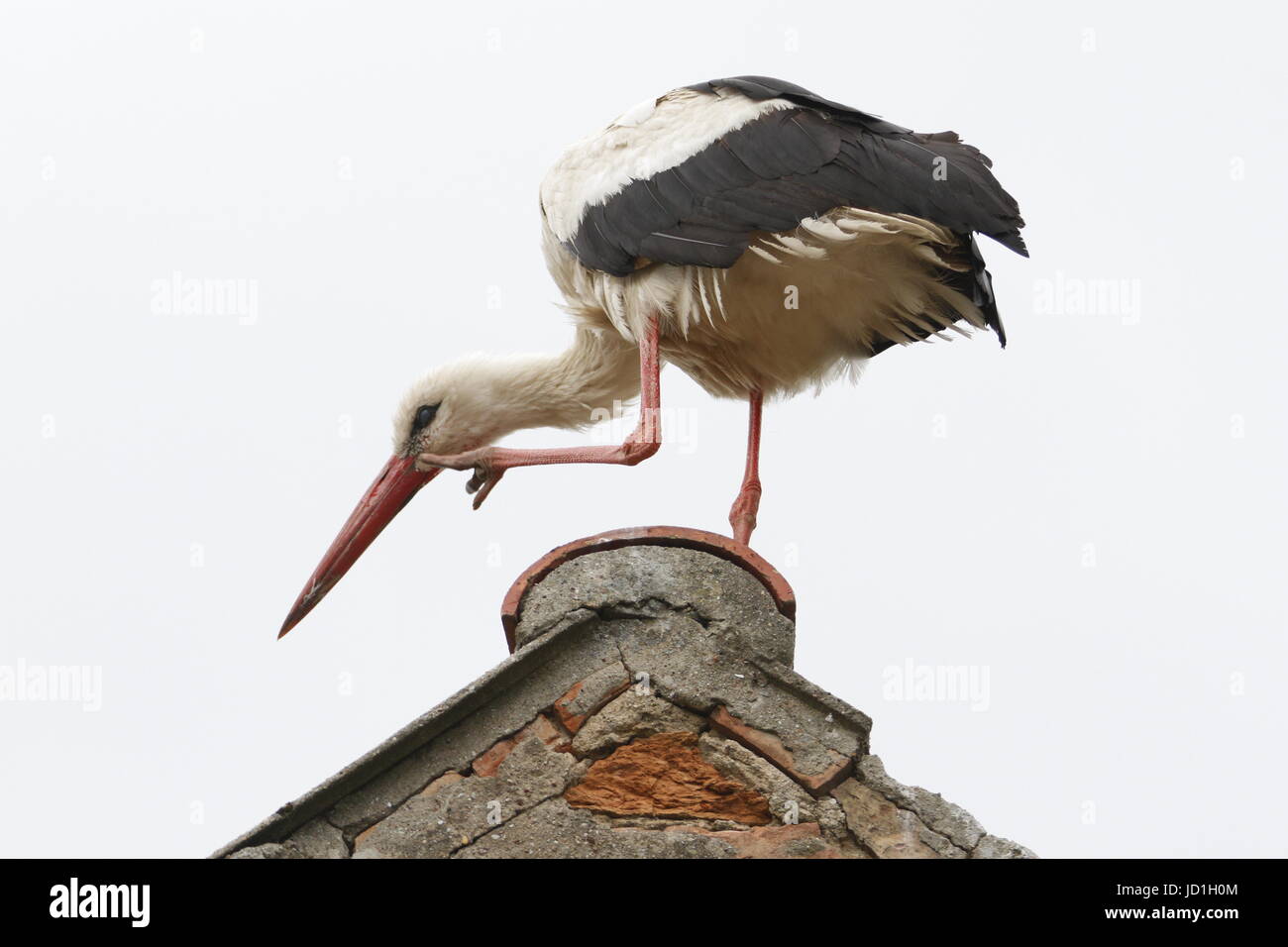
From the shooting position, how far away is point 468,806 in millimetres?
4258

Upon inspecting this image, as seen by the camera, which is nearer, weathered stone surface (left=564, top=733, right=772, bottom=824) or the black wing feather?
weathered stone surface (left=564, top=733, right=772, bottom=824)

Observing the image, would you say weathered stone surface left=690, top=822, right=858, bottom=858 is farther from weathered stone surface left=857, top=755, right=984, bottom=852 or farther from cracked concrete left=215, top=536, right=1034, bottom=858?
weathered stone surface left=857, top=755, right=984, bottom=852

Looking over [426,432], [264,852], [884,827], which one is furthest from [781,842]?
[426,432]

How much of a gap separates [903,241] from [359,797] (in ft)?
9.50

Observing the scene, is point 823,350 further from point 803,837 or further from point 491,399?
point 803,837

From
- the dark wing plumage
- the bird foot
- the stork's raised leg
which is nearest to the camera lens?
the dark wing plumage

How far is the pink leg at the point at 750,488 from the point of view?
7.00 m

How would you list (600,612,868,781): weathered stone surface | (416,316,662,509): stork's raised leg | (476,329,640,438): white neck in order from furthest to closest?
1. (476,329,640,438): white neck
2. (416,316,662,509): stork's raised leg
3. (600,612,868,781): weathered stone surface

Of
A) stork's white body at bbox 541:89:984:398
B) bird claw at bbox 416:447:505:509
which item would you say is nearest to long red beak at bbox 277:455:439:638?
bird claw at bbox 416:447:505:509

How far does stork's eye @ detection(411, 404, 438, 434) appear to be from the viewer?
7449 millimetres

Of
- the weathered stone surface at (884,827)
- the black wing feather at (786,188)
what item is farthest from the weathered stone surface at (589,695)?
the black wing feather at (786,188)

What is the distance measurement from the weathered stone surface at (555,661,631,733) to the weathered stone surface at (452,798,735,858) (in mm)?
297

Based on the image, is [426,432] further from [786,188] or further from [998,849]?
[998,849]
